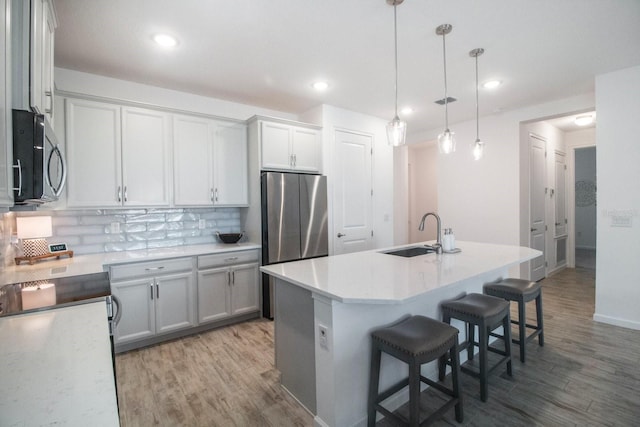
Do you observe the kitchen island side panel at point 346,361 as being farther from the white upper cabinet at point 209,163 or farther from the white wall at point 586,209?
the white wall at point 586,209

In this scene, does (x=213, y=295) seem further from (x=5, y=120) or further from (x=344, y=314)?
(x=5, y=120)

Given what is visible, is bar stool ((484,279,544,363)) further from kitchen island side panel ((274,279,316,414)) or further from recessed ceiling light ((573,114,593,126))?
recessed ceiling light ((573,114,593,126))

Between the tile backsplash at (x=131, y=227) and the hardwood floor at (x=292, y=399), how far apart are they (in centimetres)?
109

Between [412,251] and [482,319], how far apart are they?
3.07 feet

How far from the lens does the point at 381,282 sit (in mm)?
1740

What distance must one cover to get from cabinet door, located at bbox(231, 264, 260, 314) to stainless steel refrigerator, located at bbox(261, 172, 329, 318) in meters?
0.10

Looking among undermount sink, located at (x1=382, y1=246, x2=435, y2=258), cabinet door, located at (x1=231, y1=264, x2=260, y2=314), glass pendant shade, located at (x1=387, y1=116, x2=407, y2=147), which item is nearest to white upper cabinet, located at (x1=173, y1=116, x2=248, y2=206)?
cabinet door, located at (x1=231, y1=264, x2=260, y2=314)

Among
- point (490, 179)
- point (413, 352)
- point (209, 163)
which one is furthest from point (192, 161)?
point (490, 179)

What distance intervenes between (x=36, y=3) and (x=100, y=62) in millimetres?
1529

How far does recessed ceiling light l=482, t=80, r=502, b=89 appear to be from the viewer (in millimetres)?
3323

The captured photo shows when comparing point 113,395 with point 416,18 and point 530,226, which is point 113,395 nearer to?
point 416,18

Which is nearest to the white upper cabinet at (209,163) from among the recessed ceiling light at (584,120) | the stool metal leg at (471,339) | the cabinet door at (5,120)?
the cabinet door at (5,120)

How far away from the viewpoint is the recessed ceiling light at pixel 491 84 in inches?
131

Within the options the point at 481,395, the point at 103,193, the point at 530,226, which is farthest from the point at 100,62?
the point at 530,226
